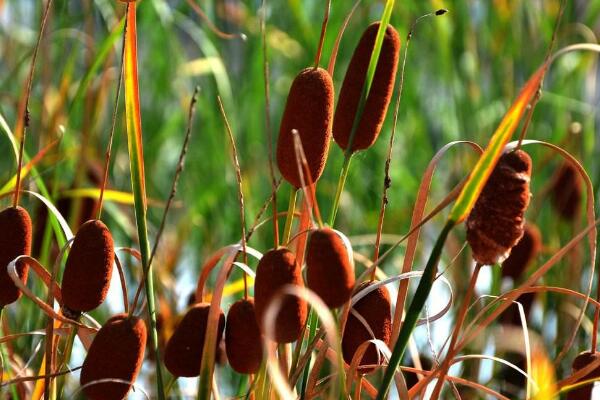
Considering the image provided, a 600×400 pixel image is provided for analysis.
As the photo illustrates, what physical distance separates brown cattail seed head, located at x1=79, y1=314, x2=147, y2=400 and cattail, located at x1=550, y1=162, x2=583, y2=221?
98cm

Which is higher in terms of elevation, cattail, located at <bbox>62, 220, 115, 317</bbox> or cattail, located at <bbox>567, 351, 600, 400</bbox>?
cattail, located at <bbox>62, 220, 115, 317</bbox>

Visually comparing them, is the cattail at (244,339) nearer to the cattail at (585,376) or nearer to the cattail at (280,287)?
the cattail at (280,287)

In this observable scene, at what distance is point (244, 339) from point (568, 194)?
0.95 metres

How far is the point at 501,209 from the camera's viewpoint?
60 cm

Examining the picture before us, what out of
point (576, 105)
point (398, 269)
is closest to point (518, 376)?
point (398, 269)

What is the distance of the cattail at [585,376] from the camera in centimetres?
74

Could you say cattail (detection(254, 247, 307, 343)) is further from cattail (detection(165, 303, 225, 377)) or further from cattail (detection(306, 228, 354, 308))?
cattail (detection(165, 303, 225, 377))

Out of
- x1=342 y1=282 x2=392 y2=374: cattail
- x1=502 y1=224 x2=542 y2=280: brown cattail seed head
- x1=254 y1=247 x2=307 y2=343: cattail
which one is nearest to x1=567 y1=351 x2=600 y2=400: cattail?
x1=342 y1=282 x2=392 y2=374: cattail

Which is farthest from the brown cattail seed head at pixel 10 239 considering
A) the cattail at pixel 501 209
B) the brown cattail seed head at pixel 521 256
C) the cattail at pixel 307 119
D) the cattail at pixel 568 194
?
the cattail at pixel 568 194

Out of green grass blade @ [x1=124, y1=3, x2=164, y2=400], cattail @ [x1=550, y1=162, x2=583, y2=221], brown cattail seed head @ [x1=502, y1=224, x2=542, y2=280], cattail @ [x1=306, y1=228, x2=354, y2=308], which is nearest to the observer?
cattail @ [x1=306, y1=228, x2=354, y2=308]

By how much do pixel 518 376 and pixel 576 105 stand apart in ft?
1.98

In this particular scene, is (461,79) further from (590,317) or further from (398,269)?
(590,317)

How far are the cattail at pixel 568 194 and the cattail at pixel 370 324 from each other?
863 millimetres

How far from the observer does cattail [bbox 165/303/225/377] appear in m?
0.71
